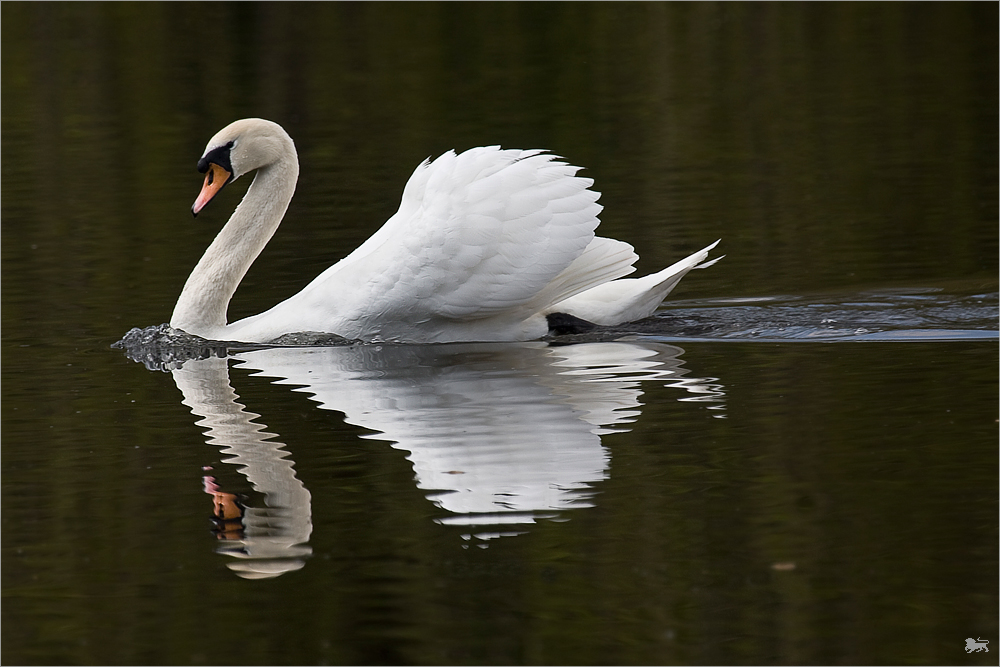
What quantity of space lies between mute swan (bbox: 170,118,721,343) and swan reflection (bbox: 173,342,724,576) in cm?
19

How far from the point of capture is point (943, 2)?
30.3 meters

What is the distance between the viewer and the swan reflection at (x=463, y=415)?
20.8 ft

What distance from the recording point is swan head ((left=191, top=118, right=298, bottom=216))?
1000 centimetres

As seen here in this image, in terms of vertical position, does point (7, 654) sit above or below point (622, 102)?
below

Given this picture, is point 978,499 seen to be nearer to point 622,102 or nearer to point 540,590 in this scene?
point 540,590

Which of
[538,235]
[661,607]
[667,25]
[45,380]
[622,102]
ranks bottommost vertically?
[661,607]

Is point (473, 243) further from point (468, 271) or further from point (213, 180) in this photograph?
point (213, 180)

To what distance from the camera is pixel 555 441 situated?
23.6ft

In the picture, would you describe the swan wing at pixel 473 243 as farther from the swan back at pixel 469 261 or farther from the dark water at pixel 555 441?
the dark water at pixel 555 441

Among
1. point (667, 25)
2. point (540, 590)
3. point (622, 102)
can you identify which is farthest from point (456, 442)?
point (667, 25)

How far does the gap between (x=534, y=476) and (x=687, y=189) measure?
892cm

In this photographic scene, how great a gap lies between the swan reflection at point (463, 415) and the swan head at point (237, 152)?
119cm

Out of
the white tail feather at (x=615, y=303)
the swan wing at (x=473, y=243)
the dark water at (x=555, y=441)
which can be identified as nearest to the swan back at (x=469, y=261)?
the swan wing at (x=473, y=243)

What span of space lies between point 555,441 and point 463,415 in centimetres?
→ 72
